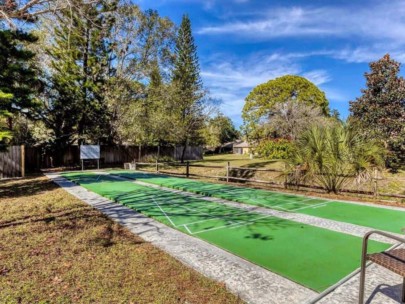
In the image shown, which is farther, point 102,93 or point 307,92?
point 307,92

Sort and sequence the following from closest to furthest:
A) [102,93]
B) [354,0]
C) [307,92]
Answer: [354,0] < [102,93] < [307,92]

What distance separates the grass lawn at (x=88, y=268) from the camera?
2.53 meters

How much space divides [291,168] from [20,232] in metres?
7.26

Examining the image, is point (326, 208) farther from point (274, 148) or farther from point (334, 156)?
point (274, 148)

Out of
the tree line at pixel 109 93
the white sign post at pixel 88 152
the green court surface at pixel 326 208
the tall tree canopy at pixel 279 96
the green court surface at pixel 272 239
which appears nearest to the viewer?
the green court surface at pixel 272 239

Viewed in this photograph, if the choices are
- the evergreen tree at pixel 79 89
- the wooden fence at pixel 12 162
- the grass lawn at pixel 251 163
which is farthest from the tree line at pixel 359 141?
the evergreen tree at pixel 79 89

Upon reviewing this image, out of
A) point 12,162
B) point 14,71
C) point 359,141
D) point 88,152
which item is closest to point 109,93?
point 88,152

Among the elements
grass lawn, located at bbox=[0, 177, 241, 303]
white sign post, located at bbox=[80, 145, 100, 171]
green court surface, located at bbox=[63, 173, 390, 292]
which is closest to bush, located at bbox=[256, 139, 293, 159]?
white sign post, located at bbox=[80, 145, 100, 171]

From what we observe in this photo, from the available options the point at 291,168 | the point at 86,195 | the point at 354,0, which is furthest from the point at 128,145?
the point at 354,0

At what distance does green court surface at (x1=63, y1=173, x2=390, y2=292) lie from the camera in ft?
10.3

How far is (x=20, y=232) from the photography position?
4430 mm

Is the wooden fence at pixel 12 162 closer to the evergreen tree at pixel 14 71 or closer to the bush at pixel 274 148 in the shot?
the evergreen tree at pixel 14 71

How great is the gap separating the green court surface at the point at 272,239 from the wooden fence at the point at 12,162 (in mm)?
8931

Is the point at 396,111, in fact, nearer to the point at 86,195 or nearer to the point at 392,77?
the point at 392,77
